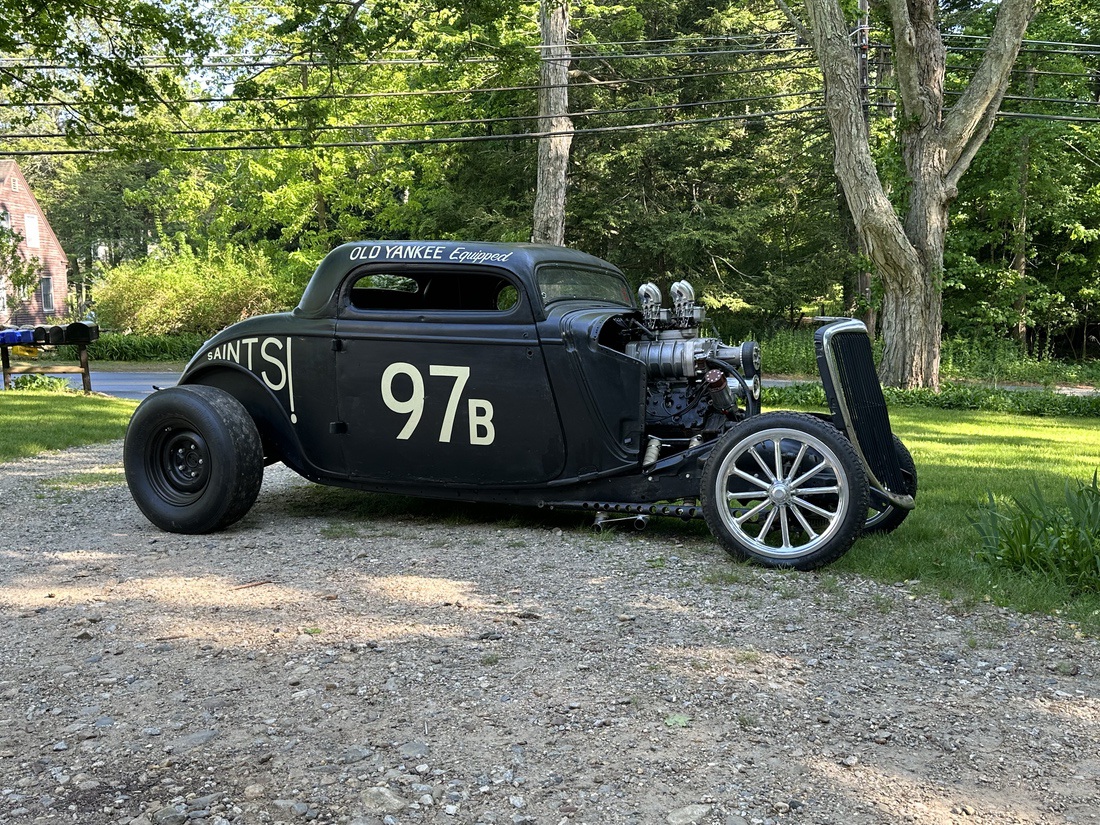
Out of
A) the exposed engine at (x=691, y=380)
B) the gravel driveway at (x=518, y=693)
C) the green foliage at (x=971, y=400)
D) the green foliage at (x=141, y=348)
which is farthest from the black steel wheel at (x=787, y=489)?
the green foliage at (x=141, y=348)

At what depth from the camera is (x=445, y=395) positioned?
5977 mm

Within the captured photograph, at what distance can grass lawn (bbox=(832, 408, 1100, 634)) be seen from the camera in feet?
15.5

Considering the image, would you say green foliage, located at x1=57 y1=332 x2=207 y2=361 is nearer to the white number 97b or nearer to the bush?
the white number 97b

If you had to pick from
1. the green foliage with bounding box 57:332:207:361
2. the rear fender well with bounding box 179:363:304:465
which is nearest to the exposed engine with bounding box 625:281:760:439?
the rear fender well with bounding box 179:363:304:465

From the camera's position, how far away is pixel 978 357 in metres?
21.8

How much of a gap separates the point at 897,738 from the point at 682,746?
0.71m

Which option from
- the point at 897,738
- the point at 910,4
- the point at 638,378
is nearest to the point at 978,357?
the point at 910,4

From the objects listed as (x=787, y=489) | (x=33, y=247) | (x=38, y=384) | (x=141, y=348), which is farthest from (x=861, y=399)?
(x=33, y=247)

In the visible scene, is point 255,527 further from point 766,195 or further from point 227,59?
point 766,195

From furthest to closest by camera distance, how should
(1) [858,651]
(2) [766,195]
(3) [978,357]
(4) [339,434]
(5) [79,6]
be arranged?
(2) [766,195] → (3) [978,357] → (5) [79,6] → (4) [339,434] → (1) [858,651]

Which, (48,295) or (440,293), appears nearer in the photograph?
(440,293)

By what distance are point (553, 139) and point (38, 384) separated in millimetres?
10130

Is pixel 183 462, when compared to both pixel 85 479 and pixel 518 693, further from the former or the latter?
pixel 518 693

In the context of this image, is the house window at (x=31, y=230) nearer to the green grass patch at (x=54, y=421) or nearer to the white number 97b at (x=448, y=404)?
the green grass patch at (x=54, y=421)
